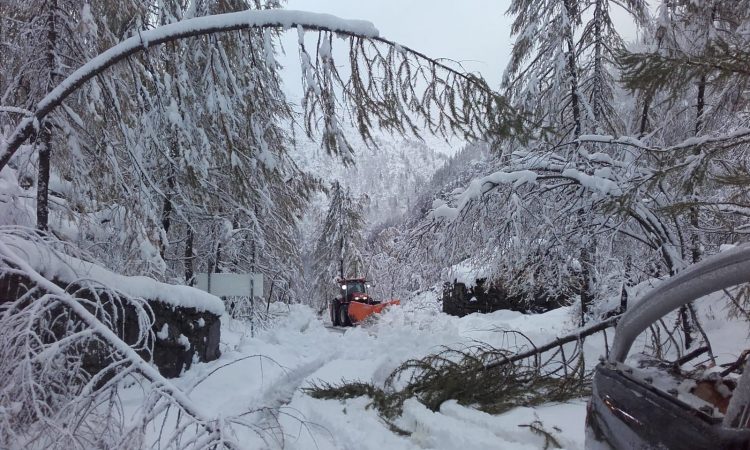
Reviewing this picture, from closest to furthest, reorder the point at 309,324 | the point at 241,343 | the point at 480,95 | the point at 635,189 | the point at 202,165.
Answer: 1. the point at 480,95
2. the point at 635,189
3. the point at 202,165
4. the point at 241,343
5. the point at 309,324

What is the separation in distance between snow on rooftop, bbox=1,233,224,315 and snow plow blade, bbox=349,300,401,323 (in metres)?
9.84

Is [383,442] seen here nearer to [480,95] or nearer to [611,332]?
[480,95]

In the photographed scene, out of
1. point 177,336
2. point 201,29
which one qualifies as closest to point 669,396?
point 201,29

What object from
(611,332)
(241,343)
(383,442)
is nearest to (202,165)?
(241,343)

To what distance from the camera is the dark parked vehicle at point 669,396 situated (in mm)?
1352

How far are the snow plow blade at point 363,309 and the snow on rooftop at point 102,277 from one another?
9.84m

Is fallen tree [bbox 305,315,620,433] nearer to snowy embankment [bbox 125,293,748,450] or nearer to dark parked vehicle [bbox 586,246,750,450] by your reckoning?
snowy embankment [bbox 125,293,748,450]

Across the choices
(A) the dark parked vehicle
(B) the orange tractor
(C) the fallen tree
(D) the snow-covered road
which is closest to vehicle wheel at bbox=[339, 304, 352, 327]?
(B) the orange tractor

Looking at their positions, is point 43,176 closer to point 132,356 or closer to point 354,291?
point 132,356

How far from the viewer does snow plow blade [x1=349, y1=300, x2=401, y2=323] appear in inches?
735

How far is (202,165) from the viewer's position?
26.1 ft

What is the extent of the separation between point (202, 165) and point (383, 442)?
17.8 ft

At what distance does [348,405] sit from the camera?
5.81 meters

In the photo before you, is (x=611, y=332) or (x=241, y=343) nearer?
(x=611, y=332)
